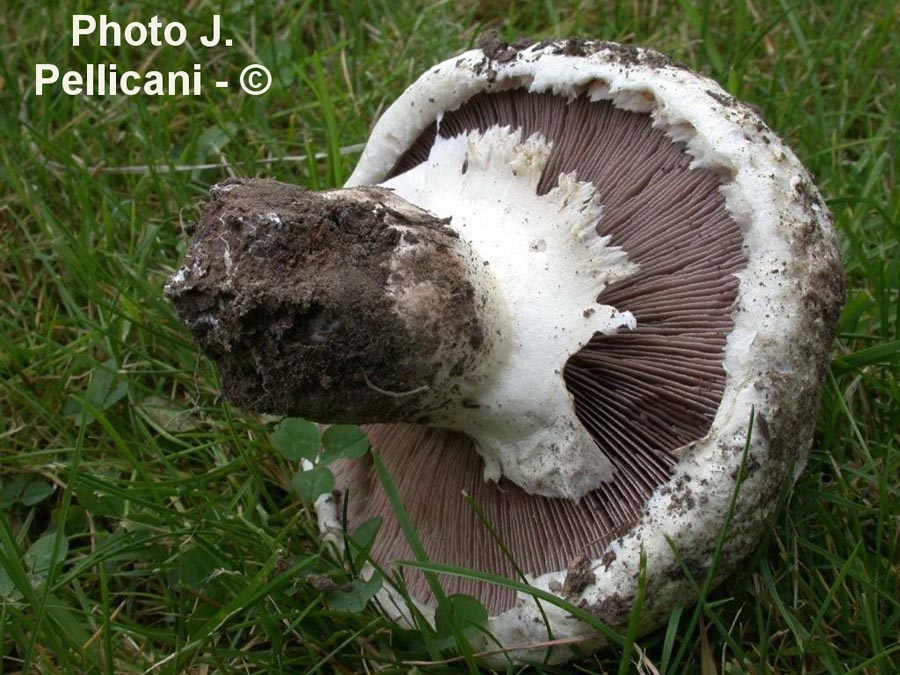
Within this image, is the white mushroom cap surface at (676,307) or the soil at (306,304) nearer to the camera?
the soil at (306,304)

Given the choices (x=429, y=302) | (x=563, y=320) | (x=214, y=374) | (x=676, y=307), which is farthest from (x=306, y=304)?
(x=214, y=374)

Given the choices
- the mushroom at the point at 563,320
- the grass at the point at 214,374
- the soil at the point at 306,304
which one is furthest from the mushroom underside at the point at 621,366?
the soil at the point at 306,304

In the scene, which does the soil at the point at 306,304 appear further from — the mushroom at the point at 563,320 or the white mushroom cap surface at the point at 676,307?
the white mushroom cap surface at the point at 676,307

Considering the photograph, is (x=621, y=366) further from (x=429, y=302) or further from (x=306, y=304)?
(x=306, y=304)

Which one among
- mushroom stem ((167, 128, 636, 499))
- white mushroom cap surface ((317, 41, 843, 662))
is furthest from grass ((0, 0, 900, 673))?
mushroom stem ((167, 128, 636, 499))

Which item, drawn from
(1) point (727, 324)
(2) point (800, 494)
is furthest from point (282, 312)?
(2) point (800, 494)

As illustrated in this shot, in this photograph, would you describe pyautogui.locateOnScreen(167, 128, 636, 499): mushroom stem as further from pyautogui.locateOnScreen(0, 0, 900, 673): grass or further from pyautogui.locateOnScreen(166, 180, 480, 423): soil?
pyautogui.locateOnScreen(0, 0, 900, 673): grass

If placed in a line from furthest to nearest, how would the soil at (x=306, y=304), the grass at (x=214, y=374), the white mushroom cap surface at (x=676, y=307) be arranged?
the grass at (x=214, y=374) → the white mushroom cap surface at (x=676, y=307) → the soil at (x=306, y=304)
